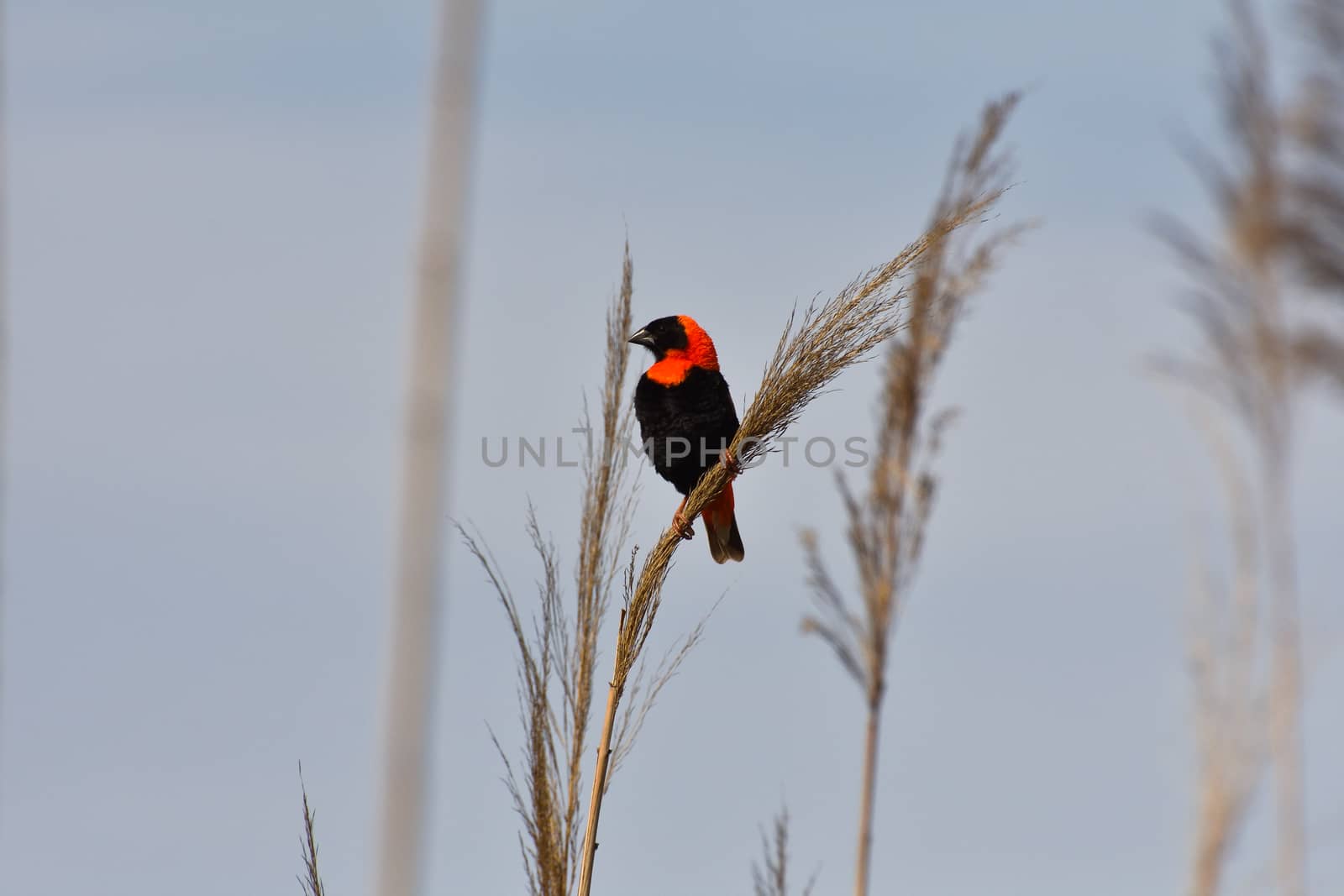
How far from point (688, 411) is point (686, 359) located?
24cm

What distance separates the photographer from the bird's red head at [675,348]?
15.4 feet

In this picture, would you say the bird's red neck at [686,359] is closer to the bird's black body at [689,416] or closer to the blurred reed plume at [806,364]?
the bird's black body at [689,416]

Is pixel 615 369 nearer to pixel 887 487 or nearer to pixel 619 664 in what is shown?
pixel 619 664

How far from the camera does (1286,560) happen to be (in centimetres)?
245

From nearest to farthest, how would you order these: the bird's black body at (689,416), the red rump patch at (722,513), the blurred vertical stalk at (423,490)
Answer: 1. the blurred vertical stalk at (423,490)
2. the bird's black body at (689,416)
3. the red rump patch at (722,513)

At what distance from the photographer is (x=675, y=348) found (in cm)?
484

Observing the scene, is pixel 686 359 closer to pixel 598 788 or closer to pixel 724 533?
pixel 724 533

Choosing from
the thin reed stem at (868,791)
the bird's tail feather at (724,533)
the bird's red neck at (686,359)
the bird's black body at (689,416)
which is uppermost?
the bird's red neck at (686,359)

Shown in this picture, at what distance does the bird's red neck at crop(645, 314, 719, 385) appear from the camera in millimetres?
4680

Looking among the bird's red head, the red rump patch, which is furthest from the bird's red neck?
the red rump patch

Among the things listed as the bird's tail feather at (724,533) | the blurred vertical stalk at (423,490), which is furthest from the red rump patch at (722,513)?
the blurred vertical stalk at (423,490)

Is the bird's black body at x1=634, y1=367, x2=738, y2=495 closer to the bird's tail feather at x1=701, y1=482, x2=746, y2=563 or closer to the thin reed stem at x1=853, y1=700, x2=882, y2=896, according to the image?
the bird's tail feather at x1=701, y1=482, x2=746, y2=563


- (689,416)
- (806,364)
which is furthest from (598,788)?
(689,416)

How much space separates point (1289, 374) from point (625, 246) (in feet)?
3.98
